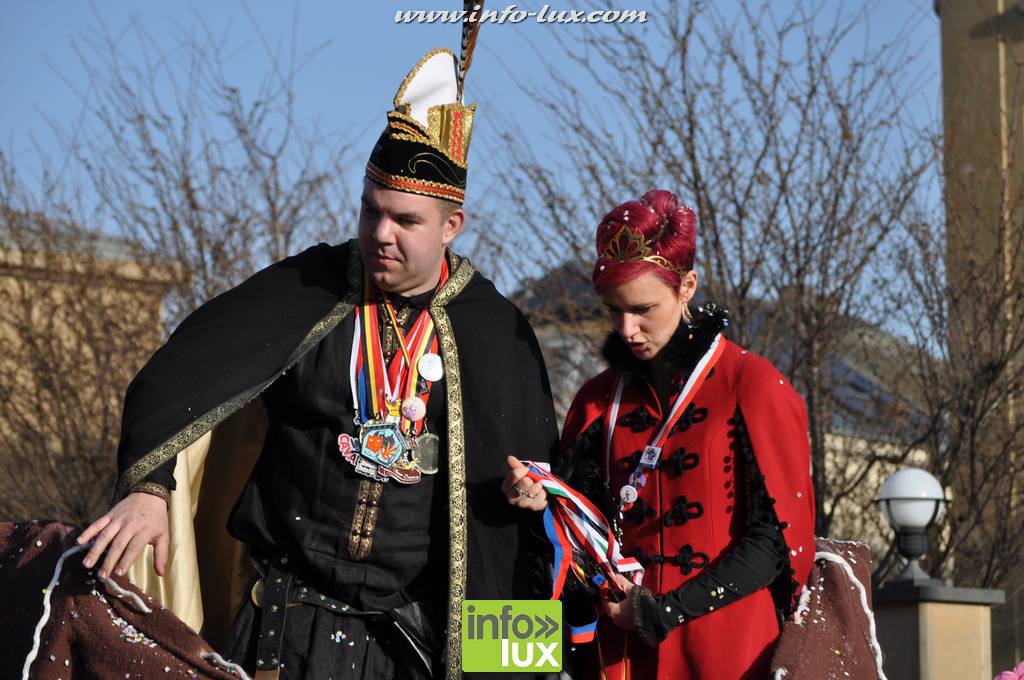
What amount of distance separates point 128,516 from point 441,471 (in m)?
0.84

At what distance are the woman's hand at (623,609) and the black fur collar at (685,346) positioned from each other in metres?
0.58

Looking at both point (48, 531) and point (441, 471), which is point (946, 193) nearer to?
point (441, 471)

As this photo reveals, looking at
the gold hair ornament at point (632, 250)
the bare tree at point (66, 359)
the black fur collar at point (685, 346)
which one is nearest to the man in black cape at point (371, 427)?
the black fur collar at point (685, 346)

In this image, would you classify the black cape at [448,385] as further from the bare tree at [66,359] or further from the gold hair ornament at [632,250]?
the bare tree at [66,359]

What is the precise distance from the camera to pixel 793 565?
3.83m

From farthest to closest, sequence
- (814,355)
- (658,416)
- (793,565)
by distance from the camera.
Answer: (814,355) → (658,416) → (793,565)

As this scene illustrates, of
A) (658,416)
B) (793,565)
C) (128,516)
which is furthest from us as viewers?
(658,416)

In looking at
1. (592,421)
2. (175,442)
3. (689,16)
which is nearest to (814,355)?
(689,16)

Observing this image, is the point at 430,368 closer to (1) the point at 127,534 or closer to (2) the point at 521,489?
(2) the point at 521,489

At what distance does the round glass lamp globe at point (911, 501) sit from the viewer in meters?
8.55

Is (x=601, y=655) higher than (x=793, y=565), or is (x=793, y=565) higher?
(x=793, y=565)

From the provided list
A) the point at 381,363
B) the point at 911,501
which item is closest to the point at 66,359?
the point at 911,501

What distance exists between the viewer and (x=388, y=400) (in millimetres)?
3982

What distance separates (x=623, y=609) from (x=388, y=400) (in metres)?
0.80
